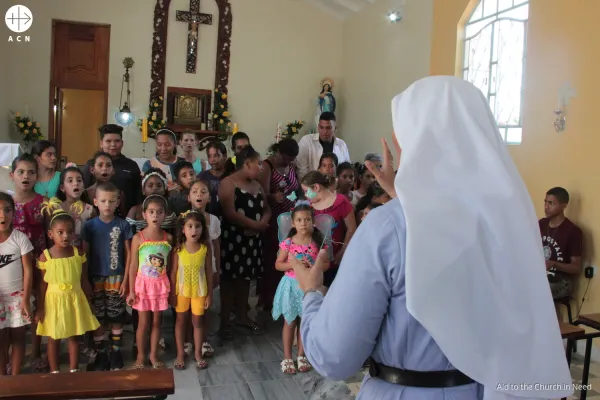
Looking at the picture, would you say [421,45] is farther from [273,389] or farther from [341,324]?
[341,324]

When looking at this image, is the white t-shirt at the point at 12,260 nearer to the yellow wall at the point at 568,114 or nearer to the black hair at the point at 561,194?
the black hair at the point at 561,194

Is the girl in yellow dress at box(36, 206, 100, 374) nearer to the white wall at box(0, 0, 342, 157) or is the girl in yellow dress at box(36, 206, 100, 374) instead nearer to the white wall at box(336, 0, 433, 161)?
the white wall at box(336, 0, 433, 161)

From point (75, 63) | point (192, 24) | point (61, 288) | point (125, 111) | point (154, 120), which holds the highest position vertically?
point (192, 24)

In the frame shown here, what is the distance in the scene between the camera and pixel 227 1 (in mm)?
10094

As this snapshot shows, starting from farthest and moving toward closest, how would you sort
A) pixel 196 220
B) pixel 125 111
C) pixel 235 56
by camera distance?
1. pixel 235 56
2. pixel 125 111
3. pixel 196 220

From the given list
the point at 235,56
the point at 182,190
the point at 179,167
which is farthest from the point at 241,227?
the point at 235,56

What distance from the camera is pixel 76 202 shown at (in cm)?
365

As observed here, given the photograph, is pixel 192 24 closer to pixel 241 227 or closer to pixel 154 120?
pixel 154 120

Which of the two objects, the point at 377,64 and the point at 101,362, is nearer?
the point at 101,362

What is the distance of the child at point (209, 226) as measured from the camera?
3.80 m

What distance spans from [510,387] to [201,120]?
9.11 m

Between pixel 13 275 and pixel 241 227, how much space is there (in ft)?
5.33

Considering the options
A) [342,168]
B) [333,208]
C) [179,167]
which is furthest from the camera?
[342,168]

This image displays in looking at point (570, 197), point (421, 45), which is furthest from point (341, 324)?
point (421, 45)
